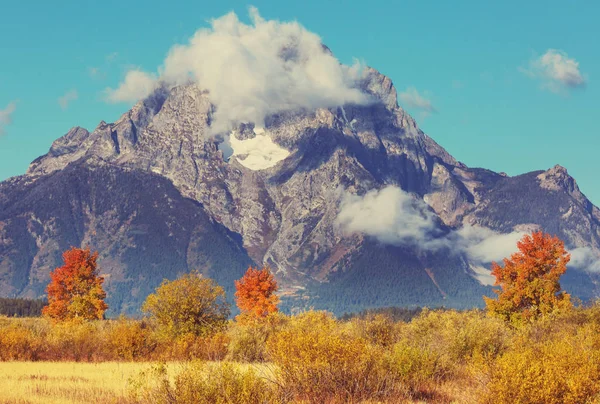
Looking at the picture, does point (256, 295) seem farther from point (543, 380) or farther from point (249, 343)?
point (543, 380)

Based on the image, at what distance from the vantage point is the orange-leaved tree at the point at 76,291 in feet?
277

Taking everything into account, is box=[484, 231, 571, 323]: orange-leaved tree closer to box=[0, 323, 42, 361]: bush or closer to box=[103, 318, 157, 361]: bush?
box=[103, 318, 157, 361]: bush

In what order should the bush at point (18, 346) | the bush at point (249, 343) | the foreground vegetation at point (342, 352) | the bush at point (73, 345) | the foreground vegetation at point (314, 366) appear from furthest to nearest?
the bush at point (73, 345) → the bush at point (249, 343) → the bush at point (18, 346) → the foreground vegetation at point (342, 352) → the foreground vegetation at point (314, 366)

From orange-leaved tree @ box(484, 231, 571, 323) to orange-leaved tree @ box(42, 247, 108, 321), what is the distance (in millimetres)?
49401

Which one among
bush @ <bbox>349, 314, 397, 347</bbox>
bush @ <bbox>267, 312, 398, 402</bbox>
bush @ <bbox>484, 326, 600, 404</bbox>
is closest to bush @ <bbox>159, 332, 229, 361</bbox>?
bush @ <bbox>349, 314, 397, 347</bbox>

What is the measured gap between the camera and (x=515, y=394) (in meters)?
20.3

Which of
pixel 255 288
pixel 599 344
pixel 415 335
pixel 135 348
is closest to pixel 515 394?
pixel 599 344

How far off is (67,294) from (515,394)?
79.9 meters

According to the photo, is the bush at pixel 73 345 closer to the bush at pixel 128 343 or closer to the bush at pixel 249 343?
the bush at pixel 128 343

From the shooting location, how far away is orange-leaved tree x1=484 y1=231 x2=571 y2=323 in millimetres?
73188

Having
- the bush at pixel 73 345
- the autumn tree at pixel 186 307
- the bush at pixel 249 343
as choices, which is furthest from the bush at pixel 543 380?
the autumn tree at pixel 186 307

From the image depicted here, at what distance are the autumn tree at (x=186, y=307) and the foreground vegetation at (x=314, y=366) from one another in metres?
2.05

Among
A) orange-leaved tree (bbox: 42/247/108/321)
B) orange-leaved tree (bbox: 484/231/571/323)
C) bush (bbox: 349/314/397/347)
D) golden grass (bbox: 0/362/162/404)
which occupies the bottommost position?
golden grass (bbox: 0/362/162/404)

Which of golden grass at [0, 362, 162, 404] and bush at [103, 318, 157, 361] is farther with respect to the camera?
bush at [103, 318, 157, 361]
